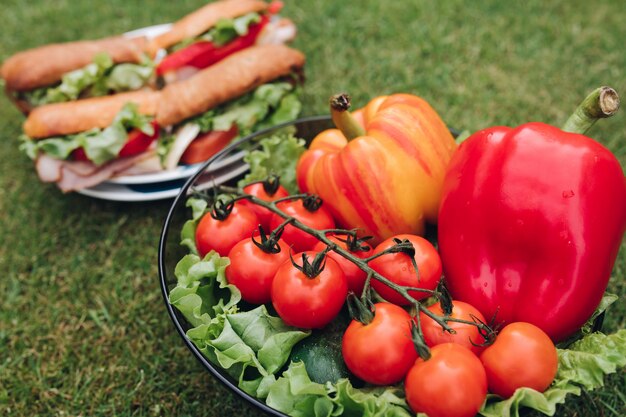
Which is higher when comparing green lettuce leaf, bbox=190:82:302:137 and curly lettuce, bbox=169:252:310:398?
curly lettuce, bbox=169:252:310:398

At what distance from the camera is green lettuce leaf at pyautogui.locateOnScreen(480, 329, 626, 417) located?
1210mm

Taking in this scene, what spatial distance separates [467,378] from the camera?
3.92 ft

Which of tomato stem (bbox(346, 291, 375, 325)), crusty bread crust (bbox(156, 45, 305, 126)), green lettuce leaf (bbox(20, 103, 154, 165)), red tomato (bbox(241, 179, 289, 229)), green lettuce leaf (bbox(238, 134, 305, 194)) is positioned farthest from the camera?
crusty bread crust (bbox(156, 45, 305, 126))

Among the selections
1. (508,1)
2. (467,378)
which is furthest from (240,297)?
(508,1)

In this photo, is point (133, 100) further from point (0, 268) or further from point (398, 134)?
point (398, 134)

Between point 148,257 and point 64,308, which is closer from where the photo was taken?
point 64,308

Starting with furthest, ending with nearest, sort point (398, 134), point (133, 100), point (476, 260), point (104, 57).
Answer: point (104, 57) < point (133, 100) < point (398, 134) < point (476, 260)

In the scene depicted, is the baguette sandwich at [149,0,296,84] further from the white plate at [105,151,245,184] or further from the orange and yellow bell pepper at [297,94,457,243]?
the orange and yellow bell pepper at [297,94,457,243]

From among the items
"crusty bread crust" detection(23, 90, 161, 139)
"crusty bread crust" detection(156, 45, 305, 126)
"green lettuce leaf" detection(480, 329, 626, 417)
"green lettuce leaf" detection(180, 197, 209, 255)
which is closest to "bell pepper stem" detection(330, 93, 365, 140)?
"green lettuce leaf" detection(180, 197, 209, 255)

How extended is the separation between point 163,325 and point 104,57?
4.36 ft

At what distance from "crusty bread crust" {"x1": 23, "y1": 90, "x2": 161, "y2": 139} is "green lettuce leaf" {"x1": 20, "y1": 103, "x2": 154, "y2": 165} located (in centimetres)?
3

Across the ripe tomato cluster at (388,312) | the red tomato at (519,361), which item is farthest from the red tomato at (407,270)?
the red tomato at (519,361)

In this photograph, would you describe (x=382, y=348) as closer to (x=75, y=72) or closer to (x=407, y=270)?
(x=407, y=270)

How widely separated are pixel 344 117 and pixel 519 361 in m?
0.78
